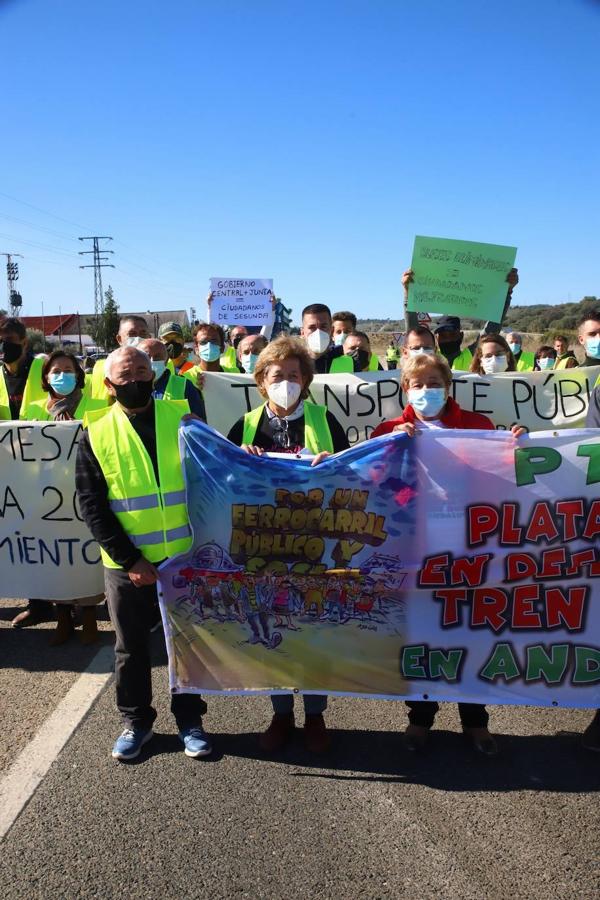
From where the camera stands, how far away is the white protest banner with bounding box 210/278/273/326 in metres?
9.76

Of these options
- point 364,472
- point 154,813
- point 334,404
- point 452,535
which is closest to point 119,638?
point 154,813

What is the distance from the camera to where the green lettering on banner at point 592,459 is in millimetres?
3305

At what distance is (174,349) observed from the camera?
676 cm

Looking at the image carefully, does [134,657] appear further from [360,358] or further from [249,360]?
[360,358]

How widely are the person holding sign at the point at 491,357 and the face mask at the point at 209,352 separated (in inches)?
91.9

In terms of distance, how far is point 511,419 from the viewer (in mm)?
5785

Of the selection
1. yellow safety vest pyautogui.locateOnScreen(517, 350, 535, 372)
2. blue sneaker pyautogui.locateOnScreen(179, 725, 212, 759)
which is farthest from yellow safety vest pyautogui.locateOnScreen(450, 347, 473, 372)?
blue sneaker pyautogui.locateOnScreen(179, 725, 212, 759)

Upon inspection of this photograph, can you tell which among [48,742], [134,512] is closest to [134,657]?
[48,742]

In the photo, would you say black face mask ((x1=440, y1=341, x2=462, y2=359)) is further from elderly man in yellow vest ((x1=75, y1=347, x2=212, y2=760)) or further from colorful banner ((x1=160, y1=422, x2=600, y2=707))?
elderly man in yellow vest ((x1=75, y1=347, x2=212, y2=760))

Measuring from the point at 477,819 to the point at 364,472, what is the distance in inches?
60.8

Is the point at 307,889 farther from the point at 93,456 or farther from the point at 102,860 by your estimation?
the point at 93,456

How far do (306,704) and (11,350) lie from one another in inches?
139

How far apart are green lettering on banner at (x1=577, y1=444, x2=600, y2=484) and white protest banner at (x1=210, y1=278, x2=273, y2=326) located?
23.1 ft

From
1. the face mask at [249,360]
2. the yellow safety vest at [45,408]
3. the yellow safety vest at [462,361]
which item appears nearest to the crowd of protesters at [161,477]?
the yellow safety vest at [45,408]
